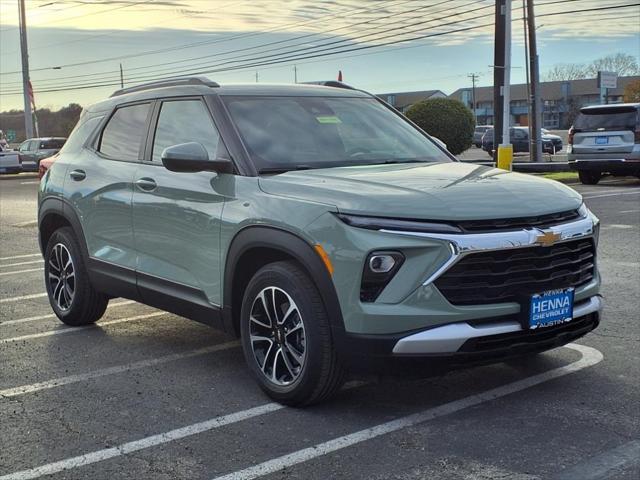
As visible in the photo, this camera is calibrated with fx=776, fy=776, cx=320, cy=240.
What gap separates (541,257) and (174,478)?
210 centimetres

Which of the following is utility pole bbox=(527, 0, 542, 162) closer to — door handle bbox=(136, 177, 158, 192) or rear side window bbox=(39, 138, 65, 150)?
rear side window bbox=(39, 138, 65, 150)

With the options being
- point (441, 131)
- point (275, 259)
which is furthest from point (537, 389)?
point (441, 131)

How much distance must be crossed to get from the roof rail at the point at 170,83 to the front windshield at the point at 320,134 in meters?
0.29

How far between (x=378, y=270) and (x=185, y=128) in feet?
6.81

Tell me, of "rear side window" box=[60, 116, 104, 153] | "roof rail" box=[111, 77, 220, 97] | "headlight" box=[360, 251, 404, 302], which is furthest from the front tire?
"rear side window" box=[60, 116, 104, 153]

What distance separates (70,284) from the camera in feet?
20.7

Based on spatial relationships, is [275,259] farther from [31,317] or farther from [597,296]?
[31,317]

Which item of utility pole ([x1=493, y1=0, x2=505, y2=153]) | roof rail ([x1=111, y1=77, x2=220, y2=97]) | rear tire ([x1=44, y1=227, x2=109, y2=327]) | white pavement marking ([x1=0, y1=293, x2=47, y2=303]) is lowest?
white pavement marking ([x1=0, y1=293, x2=47, y2=303])

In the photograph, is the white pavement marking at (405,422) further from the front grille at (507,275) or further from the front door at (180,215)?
the front door at (180,215)

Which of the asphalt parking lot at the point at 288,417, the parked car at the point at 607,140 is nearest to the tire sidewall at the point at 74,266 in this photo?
the asphalt parking lot at the point at 288,417

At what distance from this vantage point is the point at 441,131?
2745cm

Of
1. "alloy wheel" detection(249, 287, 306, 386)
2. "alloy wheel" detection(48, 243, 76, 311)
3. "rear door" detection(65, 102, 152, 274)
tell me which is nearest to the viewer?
"alloy wheel" detection(249, 287, 306, 386)

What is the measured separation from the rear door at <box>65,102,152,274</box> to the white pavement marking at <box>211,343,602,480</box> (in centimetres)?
225

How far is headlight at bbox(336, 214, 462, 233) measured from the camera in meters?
3.74
